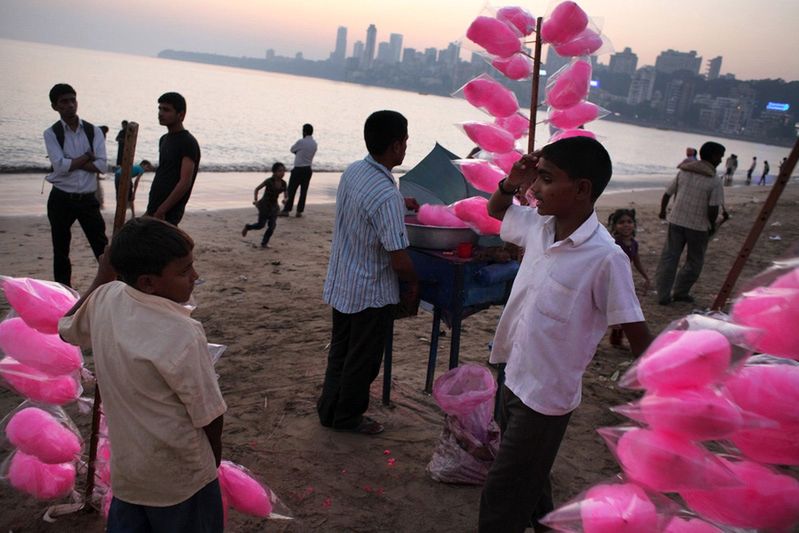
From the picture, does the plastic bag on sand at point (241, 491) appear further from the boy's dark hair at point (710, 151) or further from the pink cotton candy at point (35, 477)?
the boy's dark hair at point (710, 151)

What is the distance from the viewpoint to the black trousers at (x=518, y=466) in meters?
2.42

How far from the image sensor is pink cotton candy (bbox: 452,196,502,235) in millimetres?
3570

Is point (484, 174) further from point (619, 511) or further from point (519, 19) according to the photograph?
point (619, 511)

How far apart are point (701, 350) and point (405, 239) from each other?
199 centimetres

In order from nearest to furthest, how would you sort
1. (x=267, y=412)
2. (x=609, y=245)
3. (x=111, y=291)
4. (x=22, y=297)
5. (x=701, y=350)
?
(x=701, y=350), (x=111, y=291), (x=609, y=245), (x=22, y=297), (x=267, y=412)

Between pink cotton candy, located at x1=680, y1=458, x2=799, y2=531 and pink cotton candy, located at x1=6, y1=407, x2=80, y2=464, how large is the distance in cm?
254

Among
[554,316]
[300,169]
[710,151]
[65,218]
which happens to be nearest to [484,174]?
[554,316]

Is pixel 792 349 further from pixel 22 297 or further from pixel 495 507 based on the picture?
pixel 22 297

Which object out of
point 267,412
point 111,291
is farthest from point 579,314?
point 267,412

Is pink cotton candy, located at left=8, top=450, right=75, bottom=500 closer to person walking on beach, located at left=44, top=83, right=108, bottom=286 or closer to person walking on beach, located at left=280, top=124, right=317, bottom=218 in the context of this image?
person walking on beach, located at left=44, top=83, right=108, bottom=286

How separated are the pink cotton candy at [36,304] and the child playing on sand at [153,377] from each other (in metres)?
0.44

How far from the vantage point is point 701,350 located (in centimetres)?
171

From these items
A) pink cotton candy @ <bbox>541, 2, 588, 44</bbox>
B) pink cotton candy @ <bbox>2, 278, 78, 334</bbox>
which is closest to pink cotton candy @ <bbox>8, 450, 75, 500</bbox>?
pink cotton candy @ <bbox>2, 278, 78, 334</bbox>

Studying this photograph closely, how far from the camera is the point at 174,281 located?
1.90 meters
